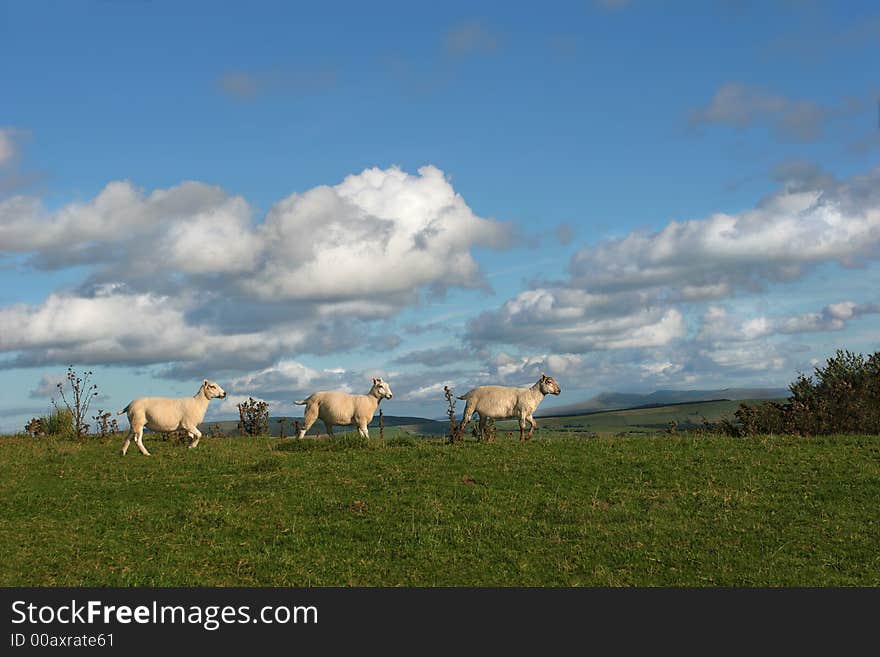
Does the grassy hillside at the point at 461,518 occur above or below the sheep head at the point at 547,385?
below

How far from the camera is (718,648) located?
1162 centimetres

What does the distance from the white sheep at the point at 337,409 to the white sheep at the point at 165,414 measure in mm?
3425

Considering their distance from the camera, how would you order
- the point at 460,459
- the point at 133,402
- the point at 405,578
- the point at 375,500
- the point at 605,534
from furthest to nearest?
1. the point at 133,402
2. the point at 460,459
3. the point at 375,500
4. the point at 605,534
5. the point at 405,578

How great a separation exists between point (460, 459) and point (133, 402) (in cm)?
1137

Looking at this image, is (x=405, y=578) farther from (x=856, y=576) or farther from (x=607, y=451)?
(x=607, y=451)

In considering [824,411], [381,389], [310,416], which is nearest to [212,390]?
[310,416]

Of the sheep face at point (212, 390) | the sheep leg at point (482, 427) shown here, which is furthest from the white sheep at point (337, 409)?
the sheep leg at point (482, 427)

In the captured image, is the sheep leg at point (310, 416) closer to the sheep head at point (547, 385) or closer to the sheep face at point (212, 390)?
the sheep face at point (212, 390)

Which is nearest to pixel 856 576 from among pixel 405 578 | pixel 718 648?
pixel 718 648

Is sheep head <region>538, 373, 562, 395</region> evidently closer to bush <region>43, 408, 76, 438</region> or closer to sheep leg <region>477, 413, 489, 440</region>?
sheep leg <region>477, 413, 489, 440</region>

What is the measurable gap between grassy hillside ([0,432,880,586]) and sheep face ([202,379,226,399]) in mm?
4181

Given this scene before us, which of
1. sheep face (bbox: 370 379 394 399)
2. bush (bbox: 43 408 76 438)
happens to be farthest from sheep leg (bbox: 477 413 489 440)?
bush (bbox: 43 408 76 438)

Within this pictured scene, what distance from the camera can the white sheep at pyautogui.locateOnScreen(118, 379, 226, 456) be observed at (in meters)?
26.3

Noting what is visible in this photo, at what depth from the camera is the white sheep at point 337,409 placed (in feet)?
95.1
